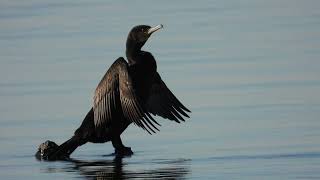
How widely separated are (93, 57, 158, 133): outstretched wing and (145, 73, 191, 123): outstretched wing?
0.50 meters

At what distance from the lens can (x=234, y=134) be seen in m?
16.4

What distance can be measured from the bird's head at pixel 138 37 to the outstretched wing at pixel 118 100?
1.45 ft

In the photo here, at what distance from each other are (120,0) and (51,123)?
1469 cm

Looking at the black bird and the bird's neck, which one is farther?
the bird's neck

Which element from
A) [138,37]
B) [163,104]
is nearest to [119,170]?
[138,37]

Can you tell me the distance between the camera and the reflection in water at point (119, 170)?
1417 cm

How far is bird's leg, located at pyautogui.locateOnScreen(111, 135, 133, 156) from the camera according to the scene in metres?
15.9

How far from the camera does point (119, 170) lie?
14.8 meters

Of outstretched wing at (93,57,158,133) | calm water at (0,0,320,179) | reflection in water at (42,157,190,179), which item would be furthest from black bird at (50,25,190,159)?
reflection in water at (42,157,190,179)

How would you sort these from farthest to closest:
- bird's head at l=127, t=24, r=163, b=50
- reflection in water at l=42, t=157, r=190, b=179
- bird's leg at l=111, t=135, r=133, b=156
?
bird's head at l=127, t=24, r=163, b=50, bird's leg at l=111, t=135, r=133, b=156, reflection in water at l=42, t=157, r=190, b=179

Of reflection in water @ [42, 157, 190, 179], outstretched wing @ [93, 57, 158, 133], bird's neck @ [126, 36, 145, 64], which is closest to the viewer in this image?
reflection in water @ [42, 157, 190, 179]

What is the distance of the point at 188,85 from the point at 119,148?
367 cm

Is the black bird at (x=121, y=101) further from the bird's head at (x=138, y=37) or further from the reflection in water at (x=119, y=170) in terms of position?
the reflection in water at (x=119, y=170)

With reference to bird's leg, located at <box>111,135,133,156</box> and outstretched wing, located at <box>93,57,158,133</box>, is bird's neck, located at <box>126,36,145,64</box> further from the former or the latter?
bird's leg, located at <box>111,135,133,156</box>
